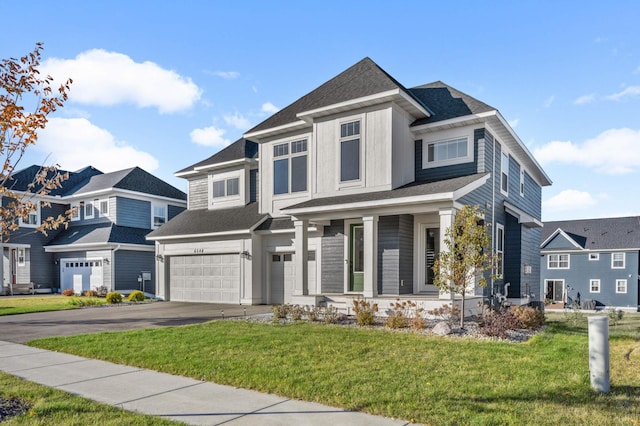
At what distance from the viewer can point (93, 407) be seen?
5.25 m

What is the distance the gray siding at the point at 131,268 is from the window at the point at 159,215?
255 centimetres

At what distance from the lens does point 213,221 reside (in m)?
20.4

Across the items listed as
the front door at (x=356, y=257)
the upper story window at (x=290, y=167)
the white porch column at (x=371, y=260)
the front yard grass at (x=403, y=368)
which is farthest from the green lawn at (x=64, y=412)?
the upper story window at (x=290, y=167)

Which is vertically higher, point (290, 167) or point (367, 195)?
point (290, 167)

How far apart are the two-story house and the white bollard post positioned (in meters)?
6.14

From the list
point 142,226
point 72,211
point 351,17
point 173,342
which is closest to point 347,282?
point 173,342

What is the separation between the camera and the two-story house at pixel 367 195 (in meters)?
13.9

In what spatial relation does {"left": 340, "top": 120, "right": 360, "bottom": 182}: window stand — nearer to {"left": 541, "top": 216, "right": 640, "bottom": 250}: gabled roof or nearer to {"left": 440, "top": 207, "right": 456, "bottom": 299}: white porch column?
{"left": 440, "top": 207, "right": 456, "bottom": 299}: white porch column

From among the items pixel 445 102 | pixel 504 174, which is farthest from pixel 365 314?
pixel 504 174

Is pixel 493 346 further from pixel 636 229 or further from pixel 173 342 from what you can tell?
pixel 636 229

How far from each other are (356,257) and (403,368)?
851 centimetres

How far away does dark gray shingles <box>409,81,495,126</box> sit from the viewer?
14.5m

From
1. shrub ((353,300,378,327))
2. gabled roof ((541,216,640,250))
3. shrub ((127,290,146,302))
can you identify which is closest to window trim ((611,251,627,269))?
gabled roof ((541,216,640,250))

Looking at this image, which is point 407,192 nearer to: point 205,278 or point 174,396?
point 174,396
